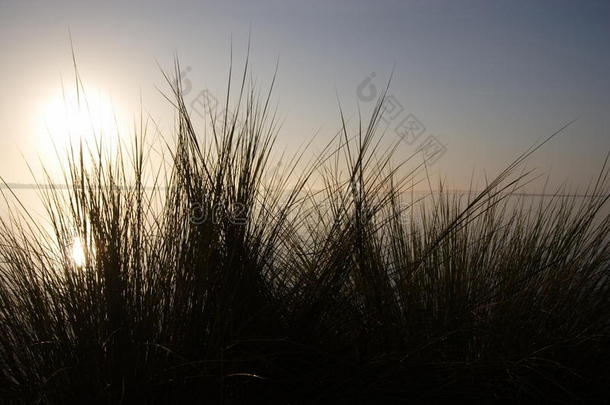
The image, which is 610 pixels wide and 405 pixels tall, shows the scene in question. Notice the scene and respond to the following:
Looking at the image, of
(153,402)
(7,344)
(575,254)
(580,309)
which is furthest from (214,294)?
(575,254)

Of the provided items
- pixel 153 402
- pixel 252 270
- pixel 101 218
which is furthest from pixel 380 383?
pixel 101 218

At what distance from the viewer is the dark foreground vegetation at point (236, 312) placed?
118 cm

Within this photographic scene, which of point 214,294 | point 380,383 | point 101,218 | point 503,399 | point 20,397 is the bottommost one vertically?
point 503,399

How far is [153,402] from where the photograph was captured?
1129 mm

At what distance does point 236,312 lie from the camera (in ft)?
4.43

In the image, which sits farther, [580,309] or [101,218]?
[580,309]

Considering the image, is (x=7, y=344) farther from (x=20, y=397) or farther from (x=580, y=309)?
(x=580, y=309)

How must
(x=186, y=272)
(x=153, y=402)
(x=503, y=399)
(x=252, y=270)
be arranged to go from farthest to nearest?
(x=503, y=399)
(x=252, y=270)
(x=186, y=272)
(x=153, y=402)

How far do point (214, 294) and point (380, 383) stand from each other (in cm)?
48

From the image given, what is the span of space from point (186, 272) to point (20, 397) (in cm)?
47

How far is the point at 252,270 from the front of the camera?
1429 millimetres

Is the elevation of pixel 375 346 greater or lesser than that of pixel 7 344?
lesser

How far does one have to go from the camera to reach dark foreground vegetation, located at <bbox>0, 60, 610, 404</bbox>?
118cm

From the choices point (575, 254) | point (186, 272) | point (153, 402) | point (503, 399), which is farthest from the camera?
point (575, 254)
